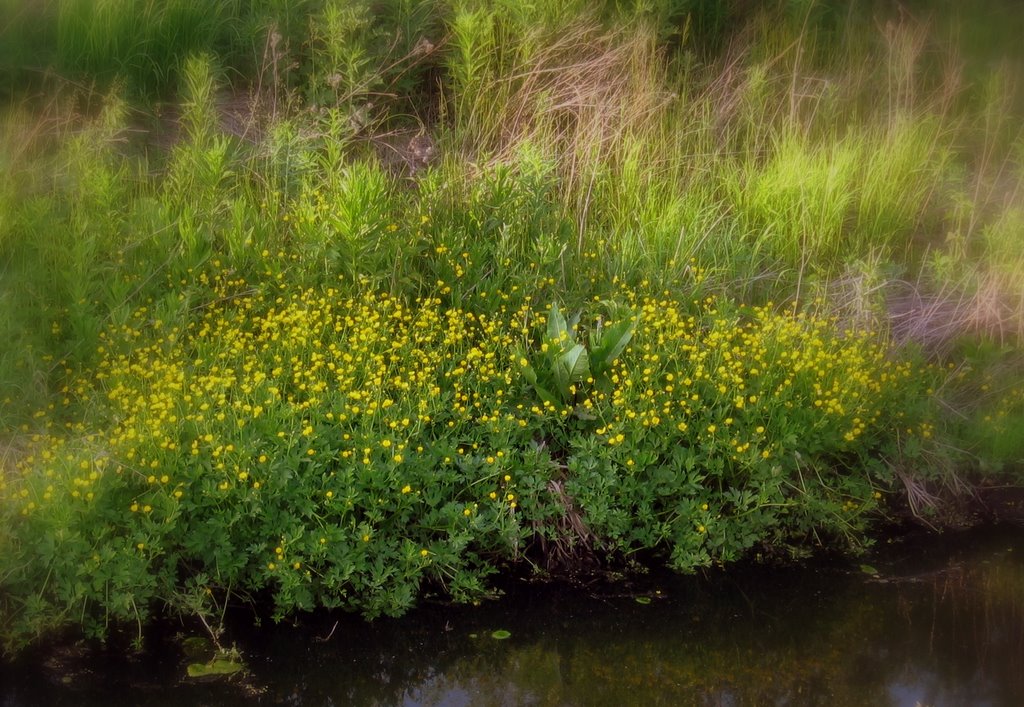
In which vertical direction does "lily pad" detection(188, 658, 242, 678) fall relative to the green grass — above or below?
below

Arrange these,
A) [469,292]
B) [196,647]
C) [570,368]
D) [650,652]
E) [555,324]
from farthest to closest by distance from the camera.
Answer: [469,292] → [555,324] → [570,368] → [650,652] → [196,647]

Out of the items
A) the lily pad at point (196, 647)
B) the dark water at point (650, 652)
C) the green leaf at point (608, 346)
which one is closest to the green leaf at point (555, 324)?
the green leaf at point (608, 346)

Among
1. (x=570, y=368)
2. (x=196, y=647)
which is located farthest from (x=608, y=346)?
(x=196, y=647)

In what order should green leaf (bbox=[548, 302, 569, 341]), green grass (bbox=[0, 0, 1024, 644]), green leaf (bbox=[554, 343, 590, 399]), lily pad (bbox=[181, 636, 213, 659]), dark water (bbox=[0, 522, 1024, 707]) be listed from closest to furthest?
dark water (bbox=[0, 522, 1024, 707]) < lily pad (bbox=[181, 636, 213, 659]) < green grass (bbox=[0, 0, 1024, 644]) < green leaf (bbox=[554, 343, 590, 399]) < green leaf (bbox=[548, 302, 569, 341])

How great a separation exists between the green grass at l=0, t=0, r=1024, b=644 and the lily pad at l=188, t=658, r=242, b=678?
0.20 metres

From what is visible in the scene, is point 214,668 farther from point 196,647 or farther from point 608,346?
point 608,346

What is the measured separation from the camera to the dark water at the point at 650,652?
3717 millimetres

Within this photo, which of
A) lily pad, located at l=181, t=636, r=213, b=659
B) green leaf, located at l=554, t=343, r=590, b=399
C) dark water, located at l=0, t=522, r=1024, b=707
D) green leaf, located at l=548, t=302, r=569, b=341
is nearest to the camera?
dark water, located at l=0, t=522, r=1024, b=707

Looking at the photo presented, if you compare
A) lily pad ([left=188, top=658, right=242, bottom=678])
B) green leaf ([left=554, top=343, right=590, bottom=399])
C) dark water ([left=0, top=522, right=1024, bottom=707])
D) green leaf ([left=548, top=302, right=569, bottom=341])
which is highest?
green leaf ([left=548, top=302, right=569, bottom=341])

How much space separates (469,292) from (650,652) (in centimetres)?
195

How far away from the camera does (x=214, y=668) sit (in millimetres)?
3750

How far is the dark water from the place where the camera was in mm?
3717

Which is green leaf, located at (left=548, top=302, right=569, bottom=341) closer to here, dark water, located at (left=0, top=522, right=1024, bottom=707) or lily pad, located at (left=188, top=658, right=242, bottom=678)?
dark water, located at (left=0, top=522, right=1024, bottom=707)

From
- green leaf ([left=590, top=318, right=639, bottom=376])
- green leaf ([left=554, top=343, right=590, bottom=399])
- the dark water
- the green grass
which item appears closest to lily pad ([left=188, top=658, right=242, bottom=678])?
the dark water
